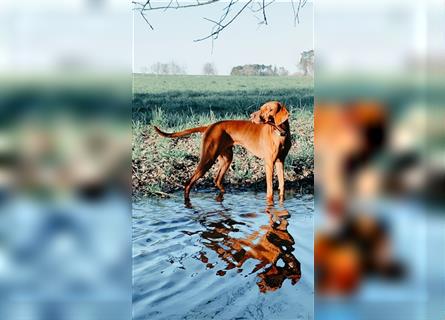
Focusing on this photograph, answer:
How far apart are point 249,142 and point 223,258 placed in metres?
0.40

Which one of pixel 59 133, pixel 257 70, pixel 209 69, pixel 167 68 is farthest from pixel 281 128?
Result: pixel 59 133

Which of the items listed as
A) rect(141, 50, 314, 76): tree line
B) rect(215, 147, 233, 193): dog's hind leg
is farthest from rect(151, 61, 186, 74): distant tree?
rect(215, 147, 233, 193): dog's hind leg

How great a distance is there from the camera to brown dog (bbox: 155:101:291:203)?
2.28 metres

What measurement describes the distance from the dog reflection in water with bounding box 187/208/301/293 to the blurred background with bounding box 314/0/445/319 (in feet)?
0.95

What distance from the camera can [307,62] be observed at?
7.21 feet

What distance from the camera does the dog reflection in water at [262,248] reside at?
2.17 meters

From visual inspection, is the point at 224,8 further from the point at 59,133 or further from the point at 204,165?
the point at 59,133

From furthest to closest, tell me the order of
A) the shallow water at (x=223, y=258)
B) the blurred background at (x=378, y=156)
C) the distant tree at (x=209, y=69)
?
the distant tree at (x=209, y=69)
the shallow water at (x=223, y=258)
the blurred background at (x=378, y=156)

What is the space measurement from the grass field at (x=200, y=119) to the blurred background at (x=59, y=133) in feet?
1.14

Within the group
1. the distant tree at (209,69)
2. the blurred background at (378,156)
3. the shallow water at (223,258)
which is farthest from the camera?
the distant tree at (209,69)

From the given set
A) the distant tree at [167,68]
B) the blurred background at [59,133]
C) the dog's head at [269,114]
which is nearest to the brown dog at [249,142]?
the dog's head at [269,114]

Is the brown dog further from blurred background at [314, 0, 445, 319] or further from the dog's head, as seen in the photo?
blurred background at [314, 0, 445, 319]

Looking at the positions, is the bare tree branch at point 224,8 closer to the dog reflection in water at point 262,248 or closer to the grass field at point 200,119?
the grass field at point 200,119

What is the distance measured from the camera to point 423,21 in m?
1.84
